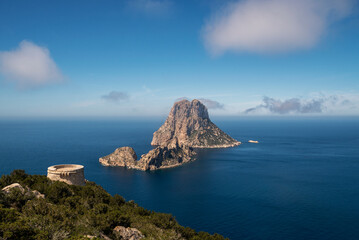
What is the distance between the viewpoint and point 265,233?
62.7 meters

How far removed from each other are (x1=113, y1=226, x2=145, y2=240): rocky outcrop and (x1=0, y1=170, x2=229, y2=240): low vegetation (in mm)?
455

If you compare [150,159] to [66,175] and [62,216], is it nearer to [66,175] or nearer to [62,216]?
[66,175]

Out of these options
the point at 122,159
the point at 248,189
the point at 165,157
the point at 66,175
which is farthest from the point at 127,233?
the point at 165,157

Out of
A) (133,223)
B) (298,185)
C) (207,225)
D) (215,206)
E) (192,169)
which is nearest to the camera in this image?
(133,223)

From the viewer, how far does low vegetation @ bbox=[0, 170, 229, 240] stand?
57.8 ft

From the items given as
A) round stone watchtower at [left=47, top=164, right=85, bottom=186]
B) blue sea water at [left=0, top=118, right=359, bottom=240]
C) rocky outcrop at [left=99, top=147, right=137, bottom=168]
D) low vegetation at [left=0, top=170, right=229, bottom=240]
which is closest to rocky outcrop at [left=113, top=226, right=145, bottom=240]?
low vegetation at [left=0, top=170, right=229, bottom=240]

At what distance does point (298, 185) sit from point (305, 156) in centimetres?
7532

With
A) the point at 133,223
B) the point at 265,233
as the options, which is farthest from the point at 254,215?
the point at 133,223

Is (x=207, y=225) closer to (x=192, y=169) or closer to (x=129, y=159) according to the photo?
(x=192, y=169)

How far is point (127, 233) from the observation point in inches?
963

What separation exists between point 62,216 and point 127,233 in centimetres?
681

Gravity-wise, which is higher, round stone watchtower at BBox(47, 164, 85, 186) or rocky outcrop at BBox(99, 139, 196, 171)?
round stone watchtower at BBox(47, 164, 85, 186)

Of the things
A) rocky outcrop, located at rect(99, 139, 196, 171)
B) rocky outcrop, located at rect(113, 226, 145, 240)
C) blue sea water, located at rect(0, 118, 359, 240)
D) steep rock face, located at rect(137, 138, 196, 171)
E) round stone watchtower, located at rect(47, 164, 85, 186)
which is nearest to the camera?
rocky outcrop, located at rect(113, 226, 145, 240)

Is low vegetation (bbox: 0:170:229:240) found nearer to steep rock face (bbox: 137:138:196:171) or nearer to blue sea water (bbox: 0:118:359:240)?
blue sea water (bbox: 0:118:359:240)
